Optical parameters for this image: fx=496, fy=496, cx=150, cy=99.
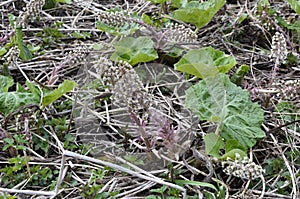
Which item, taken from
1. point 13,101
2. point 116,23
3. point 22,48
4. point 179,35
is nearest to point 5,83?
point 13,101

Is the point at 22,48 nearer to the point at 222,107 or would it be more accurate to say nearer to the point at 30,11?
the point at 30,11

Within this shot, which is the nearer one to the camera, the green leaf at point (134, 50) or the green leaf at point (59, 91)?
the green leaf at point (59, 91)

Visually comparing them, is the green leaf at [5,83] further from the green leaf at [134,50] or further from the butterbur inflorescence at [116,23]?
the butterbur inflorescence at [116,23]

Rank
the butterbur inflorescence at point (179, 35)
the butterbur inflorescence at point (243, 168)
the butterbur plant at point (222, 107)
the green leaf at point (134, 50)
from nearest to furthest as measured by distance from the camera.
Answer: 1. the butterbur inflorescence at point (243, 168)
2. the butterbur plant at point (222, 107)
3. the green leaf at point (134, 50)
4. the butterbur inflorescence at point (179, 35)

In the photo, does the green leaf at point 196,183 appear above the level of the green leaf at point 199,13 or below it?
below

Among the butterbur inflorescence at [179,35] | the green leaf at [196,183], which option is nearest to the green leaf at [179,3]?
the butterbur inflorescence at [179,35]

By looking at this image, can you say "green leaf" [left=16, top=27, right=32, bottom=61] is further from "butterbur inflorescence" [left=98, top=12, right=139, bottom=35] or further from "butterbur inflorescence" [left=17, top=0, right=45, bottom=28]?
"butterbur inflorescence" [left=98, top=12, right=139, bottom=35]

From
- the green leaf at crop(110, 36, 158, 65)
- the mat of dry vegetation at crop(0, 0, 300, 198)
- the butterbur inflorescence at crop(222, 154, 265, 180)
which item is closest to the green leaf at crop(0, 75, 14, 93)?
the mat of dry vegetation at crop(0, 0, 300, 198)
